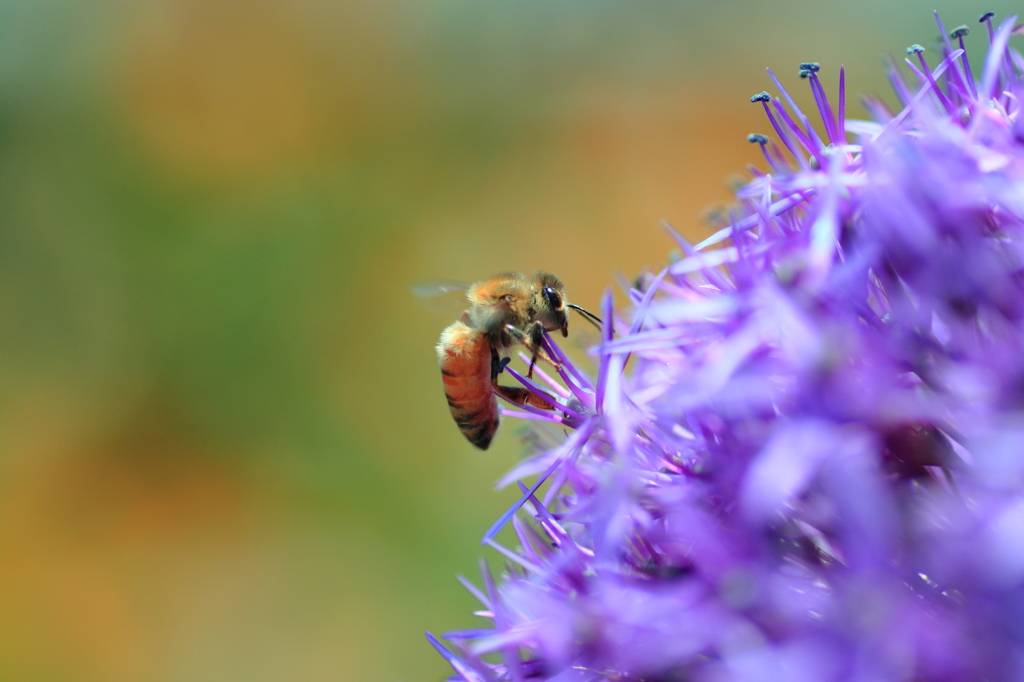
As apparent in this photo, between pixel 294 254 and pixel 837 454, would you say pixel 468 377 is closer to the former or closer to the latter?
pixel 837 454

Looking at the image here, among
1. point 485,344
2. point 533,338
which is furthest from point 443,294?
point 533,338

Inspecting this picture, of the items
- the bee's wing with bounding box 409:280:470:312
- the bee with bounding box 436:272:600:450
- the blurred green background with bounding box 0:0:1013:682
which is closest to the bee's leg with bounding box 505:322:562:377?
the bee with bounding box 436:272:600:450

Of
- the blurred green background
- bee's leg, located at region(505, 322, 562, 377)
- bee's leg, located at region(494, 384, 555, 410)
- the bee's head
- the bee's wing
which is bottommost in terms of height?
bee's leg, located at region(494, 384, 555, 410)

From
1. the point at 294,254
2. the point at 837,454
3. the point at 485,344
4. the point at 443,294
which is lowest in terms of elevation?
the point at 837,454

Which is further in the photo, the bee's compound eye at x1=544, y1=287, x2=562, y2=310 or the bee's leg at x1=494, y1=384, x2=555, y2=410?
the bee's compound eye at x1=544, y1=287, x2=562, y2=310

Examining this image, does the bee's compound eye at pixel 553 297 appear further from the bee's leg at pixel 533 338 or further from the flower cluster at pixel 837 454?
the flower cluster at pixel 837 454

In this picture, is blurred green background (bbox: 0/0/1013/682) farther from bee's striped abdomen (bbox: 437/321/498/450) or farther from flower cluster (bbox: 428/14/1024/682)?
flower cluster (bbox: 428/14/1024/682)

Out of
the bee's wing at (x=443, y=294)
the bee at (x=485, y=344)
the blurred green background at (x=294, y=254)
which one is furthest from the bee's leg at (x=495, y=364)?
the blurred green background at (x=294, y=254)
